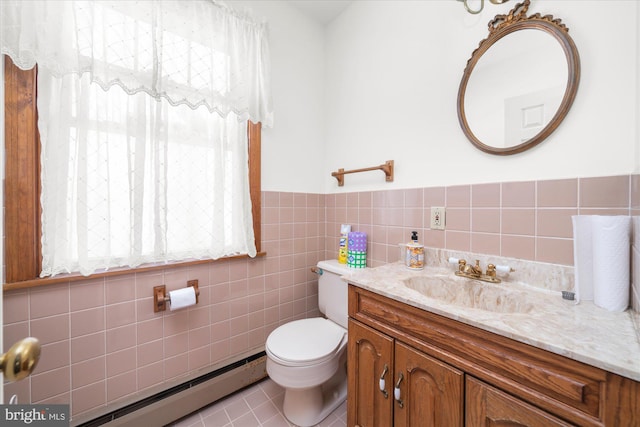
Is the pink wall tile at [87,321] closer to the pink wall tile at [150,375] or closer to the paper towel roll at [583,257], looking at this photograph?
the pink wall tile at [150,375]

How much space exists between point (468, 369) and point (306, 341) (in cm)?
84

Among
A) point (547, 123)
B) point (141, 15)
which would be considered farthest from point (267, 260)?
point (547, 123)

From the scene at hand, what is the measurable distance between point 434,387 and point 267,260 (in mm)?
1179

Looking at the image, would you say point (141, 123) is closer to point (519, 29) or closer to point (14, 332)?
point (14, 332)

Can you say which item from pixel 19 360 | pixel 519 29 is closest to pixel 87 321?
pixel 19 360

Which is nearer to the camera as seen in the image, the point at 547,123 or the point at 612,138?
the point at 612,138

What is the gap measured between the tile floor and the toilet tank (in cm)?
51

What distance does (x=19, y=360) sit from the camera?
467 mm

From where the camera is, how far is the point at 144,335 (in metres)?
1.28

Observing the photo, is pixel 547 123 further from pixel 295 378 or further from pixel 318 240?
pixel 295 378

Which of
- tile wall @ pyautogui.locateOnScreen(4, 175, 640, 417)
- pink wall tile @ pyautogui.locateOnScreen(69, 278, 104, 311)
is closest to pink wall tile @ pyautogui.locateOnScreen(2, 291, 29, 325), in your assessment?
tile wall @ pyautogui.locateOnScreen(4, 175, 640, 417)

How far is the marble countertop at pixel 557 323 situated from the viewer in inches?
23.0

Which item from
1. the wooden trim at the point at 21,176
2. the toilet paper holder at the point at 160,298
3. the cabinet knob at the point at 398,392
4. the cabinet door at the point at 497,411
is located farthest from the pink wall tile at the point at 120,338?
the cabinet door at the point at 497,411

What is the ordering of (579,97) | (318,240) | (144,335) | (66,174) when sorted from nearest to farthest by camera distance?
(579,97), (66,174), (144,335), (318,240)
